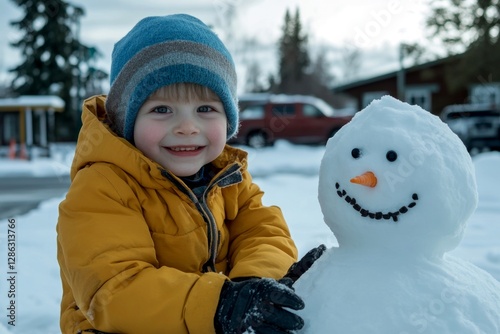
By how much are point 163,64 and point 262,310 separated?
32.4 inches

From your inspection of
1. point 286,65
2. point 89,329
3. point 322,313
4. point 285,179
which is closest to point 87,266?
point 89,329

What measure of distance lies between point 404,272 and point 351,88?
25.4 metres

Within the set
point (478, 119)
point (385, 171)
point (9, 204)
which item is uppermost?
Answer: point (385, 171)

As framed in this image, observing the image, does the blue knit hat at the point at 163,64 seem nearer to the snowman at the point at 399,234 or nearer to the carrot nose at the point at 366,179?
the snowman at the point at 399,234

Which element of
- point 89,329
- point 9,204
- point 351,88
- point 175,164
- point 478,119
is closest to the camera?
point 89,329

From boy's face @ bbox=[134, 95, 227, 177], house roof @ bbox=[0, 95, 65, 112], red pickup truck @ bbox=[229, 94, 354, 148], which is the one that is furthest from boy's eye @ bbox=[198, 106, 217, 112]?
house roof @ bbox=[0, 95, 65, 112]

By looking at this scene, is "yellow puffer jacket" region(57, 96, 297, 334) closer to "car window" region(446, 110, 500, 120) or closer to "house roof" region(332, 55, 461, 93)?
"car window" region(446, 110, 500, 120)

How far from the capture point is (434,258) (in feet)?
4.64

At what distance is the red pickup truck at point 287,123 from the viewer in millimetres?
16922

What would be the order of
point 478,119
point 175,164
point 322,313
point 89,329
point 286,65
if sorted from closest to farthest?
1. point 322,313
2. point 89,329
3. point 175,164
4. point 478,119
5. point 286,65

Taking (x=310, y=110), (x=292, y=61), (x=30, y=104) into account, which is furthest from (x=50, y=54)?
(x=292, y=61)

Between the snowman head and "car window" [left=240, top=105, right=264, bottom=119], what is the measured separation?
15496mm

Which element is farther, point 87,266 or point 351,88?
point 351,88

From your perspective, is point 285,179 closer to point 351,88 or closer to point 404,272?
point 404,272
